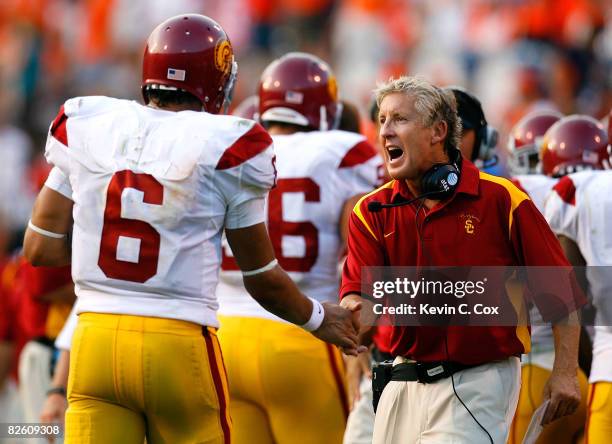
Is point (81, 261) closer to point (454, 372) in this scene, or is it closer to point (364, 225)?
point (364, 225)

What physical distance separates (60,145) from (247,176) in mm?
671

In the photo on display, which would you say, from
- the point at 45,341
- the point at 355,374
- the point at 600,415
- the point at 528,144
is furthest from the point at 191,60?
the point at 45,341

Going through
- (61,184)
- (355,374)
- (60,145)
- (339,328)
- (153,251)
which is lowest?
(355,374)

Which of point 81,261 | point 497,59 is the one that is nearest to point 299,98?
point 81,261

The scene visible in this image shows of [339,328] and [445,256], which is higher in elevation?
[445,256]

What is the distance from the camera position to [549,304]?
449 centimetres

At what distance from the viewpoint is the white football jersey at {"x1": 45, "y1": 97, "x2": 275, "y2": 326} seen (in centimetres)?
418

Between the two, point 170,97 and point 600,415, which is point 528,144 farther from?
point 170,97

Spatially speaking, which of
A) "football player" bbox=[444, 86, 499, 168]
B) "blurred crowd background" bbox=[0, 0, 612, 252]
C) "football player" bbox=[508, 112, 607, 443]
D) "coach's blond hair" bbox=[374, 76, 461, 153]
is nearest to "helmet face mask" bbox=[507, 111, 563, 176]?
"football player" bbox=[508, 112, 607, 443]

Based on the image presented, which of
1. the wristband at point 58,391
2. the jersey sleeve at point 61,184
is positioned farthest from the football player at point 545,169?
the jersey sleeve at point 61,184

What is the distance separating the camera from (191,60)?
452cm

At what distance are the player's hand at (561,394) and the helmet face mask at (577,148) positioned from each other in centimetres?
199

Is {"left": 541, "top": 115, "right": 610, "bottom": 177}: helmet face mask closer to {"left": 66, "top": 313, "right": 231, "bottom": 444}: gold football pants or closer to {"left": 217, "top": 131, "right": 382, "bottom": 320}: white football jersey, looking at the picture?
{"left": 217, "top": 131, "right": 382, "bottom": 320}: white football jersey

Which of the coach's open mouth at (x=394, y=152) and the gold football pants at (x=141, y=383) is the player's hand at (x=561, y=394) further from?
the gold football pants at (x=141, y=383)
